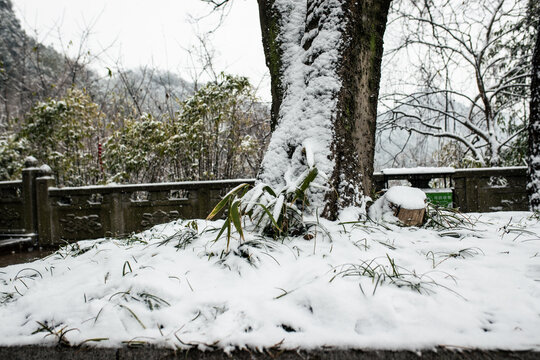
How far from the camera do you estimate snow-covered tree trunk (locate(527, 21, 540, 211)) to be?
3.24 meters

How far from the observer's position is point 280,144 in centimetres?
209

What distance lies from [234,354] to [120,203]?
5.33 meters

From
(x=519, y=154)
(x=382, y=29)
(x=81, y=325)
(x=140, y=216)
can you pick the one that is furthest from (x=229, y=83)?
(x=519, y=154)

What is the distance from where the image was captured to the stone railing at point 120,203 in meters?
A: 4.93

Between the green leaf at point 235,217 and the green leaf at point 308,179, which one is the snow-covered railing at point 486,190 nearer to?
the green leaf at point 308,179

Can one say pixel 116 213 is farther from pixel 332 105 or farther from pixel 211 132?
pixel 332 105

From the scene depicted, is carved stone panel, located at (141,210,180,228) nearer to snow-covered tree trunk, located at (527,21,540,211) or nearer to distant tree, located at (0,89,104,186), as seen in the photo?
distant tree, located at (0,89,104,186)

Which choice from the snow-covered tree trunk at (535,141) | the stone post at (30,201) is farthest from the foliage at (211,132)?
the snow-covered tree trunk at (535,141)

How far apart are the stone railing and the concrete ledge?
13.9ft

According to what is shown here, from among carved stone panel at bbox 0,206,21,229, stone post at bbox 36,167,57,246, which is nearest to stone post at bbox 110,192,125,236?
stone post at bbox 36,167,57,246

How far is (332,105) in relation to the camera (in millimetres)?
1956

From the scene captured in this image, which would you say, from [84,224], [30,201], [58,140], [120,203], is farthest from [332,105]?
[58,140]

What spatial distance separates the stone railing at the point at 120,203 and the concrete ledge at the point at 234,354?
4.25 m

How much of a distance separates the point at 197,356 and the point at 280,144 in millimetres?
1504
